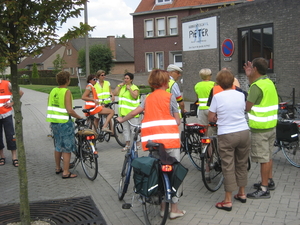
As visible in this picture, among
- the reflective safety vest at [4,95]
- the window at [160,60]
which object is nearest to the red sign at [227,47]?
the reflective safety vest at [4,95]

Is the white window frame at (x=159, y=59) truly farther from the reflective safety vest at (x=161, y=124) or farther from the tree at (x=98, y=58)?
the reflective safety vest at (x=161, y=124)

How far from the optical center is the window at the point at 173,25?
125 feet

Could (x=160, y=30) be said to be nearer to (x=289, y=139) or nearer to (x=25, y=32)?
(x=289, y=139)

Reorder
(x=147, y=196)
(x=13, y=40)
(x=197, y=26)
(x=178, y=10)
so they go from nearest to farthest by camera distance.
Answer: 1. (x=147, y=196)
2. (x=13, y=40)
3. (x=197, y=26)
4. (x=178, y=10)

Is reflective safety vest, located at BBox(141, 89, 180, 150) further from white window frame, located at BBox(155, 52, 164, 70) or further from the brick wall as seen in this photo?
white window frame, located at BBox(155, 52, 164, 70)

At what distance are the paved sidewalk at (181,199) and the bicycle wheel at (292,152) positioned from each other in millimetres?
134

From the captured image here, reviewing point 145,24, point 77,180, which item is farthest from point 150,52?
point 77,180

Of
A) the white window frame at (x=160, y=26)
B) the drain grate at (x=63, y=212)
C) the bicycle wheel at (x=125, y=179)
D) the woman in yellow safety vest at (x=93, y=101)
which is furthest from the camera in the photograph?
the white window frame at (x=160, y=26)

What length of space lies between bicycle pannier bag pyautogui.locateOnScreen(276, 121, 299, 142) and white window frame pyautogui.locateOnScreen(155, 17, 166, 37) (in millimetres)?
32154

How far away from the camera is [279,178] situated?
666 centimetres

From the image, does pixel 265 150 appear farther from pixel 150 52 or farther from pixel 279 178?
pixel 150 52

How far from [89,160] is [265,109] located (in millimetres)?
3228

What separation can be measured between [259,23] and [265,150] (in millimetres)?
11767

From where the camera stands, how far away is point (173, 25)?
38156mm
